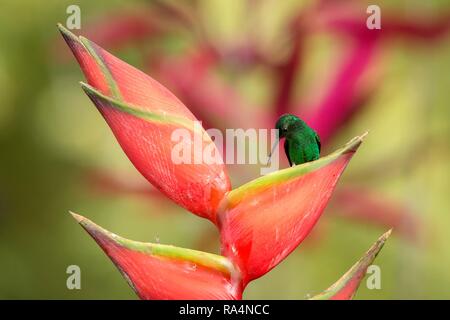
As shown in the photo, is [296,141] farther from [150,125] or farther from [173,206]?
[173,206]

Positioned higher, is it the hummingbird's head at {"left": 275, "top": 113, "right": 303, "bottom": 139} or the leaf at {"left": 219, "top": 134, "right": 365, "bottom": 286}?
the hummingbird's head at {"left": 275, "top": 113, "right": 303, "bottom": 139}

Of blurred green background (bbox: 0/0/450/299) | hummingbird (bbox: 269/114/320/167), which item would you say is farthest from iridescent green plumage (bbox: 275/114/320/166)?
blurred green background (bbox: 0/0/450/299)

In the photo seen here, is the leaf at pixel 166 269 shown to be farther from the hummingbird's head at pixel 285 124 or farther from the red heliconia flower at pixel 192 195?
the hummingbird's head at pixel 285 124

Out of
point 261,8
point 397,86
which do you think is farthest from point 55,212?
point 397,86

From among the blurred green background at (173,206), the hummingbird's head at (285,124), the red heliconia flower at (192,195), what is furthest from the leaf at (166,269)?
the blurred green background at (173,206)

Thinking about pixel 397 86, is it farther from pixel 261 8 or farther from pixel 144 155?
pixel 144 155

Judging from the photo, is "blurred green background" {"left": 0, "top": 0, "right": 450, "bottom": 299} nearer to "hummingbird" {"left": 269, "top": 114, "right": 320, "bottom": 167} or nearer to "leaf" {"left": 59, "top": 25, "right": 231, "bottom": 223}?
"hummingbird" {"left": 269, "top": 114, "right": 320, "bottom": 167}

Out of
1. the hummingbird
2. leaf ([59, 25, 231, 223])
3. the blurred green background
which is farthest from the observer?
the blurred green background
